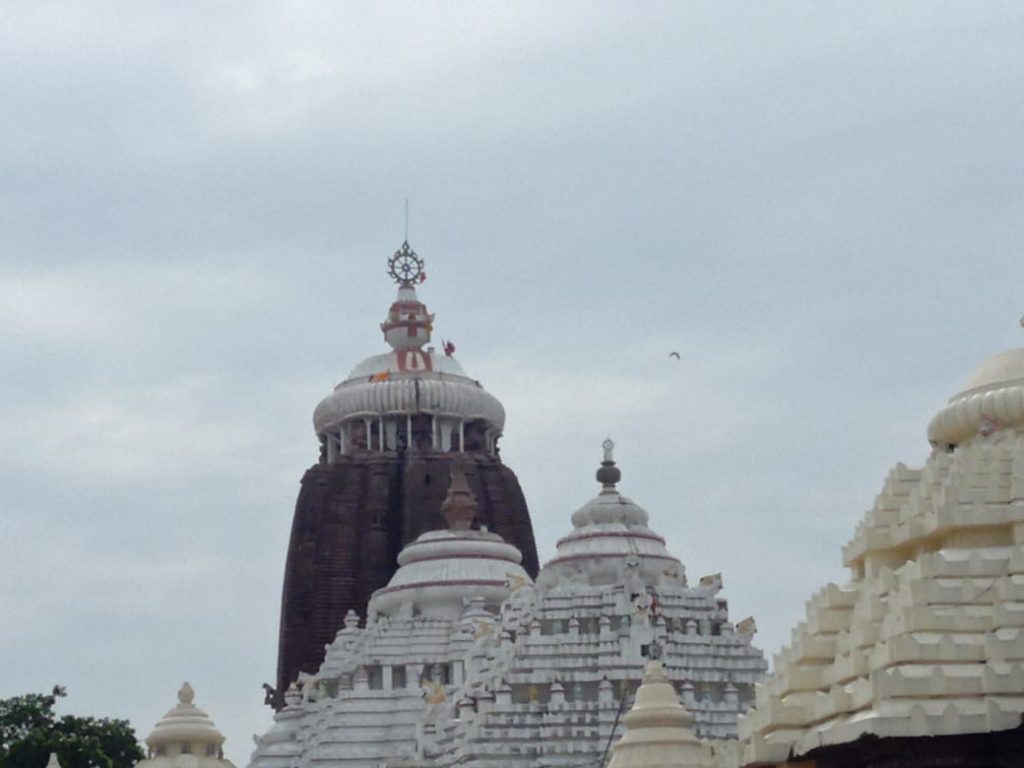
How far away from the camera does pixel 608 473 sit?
80812 millimetres

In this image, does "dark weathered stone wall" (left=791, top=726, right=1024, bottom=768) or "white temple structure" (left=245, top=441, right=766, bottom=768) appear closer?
"dark weathered stone wall" (left=791, top=726, right=1024, bottom=768)

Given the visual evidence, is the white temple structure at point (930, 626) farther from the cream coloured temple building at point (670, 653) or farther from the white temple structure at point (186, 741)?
the white temple structure at point (186, 741)

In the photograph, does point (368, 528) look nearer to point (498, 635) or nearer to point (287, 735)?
point (287, 735)

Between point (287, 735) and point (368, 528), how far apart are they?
19.6m

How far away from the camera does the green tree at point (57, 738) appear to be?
2911 inches

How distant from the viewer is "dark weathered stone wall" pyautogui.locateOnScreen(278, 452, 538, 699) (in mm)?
103438

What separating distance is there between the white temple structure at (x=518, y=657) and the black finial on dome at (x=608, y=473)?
0.14ft

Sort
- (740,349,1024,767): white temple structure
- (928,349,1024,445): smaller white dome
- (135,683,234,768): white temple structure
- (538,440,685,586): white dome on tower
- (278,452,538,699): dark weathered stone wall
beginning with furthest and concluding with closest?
(278,452,538,699): dark weathered stone wall, (538,440,685,586): white dome on tower, (135,683,234,768): white temple structure, (928,349,1024,445): smaller white dome, (740,349,1024,767): white temple structure

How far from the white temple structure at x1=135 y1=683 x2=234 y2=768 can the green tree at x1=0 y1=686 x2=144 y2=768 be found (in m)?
→ 26.9

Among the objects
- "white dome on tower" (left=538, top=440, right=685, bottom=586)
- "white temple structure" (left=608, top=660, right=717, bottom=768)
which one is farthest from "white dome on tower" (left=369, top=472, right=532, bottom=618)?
"white temple structure" (left=608, top=660, right=717, bottom=768)

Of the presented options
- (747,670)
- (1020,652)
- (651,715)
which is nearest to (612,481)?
(747,670)

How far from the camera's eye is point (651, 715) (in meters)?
35.9

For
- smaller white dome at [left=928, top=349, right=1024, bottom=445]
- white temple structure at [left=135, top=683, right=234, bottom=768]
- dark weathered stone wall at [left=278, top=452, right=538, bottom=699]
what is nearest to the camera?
smaller white dome at [left=928, top=349, right=1024, bottom=445]

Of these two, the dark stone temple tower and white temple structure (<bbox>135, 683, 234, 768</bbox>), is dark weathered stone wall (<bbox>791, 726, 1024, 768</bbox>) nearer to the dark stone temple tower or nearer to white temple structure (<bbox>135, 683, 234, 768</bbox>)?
white temple structure (<bbox>135, 683, 234, 768</bbox>)
